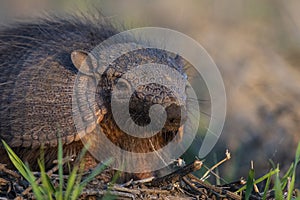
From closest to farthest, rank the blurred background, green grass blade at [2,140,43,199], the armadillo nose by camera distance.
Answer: green grass blade at [2,140,43,199] → the armadillo nose → the blurred background

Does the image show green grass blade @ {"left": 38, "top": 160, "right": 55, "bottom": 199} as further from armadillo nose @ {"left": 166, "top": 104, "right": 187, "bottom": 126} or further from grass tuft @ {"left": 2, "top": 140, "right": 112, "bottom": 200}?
armadillo nose @ {"left": 166, "top": 104, "right": 187, "bottom": 126}

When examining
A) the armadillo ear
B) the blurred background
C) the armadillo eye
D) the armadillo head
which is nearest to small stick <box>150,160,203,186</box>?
the armadillo head

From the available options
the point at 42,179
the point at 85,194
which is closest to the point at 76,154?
the point at 85,194

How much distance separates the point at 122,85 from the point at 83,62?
28cm

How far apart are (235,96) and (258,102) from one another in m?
0.47

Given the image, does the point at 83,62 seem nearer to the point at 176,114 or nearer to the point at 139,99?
the point at 139,99

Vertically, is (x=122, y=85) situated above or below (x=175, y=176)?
above

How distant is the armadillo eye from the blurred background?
3.04ft

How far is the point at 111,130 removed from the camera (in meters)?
5.32

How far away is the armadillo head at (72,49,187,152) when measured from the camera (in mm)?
5152

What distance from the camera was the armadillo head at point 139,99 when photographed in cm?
515

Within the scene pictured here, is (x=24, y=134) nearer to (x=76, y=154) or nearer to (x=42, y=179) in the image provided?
(x=76, y=154)

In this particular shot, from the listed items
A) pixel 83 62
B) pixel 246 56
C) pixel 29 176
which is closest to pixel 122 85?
pixel 83 62

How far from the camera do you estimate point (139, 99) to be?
5211 mm
